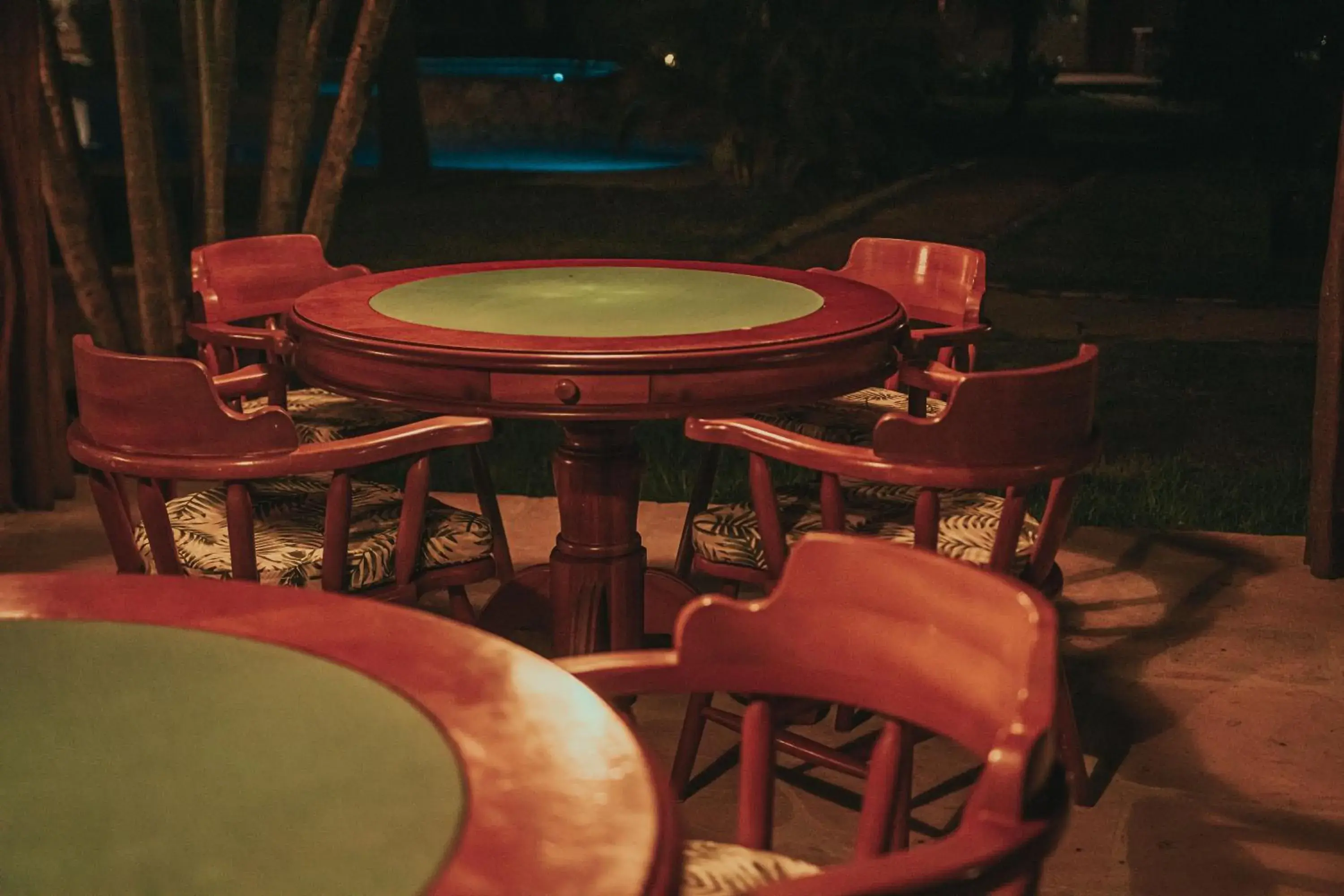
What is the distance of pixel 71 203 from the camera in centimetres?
490

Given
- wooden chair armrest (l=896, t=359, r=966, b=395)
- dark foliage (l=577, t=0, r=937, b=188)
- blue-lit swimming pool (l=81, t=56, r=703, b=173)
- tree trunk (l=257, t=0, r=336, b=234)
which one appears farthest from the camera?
blue-lit swimming pool (l=81, t=56, r=703, b=173)

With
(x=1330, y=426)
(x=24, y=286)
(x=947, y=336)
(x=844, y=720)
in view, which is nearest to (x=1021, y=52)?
(x=1330, y=426)

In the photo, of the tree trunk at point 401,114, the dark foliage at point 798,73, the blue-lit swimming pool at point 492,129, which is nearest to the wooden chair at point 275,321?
the tree trunk at point 401,114

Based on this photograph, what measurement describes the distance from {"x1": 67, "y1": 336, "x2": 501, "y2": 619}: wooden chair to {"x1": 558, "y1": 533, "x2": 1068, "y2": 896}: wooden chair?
0.98 meters

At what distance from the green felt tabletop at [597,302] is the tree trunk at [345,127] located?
6.32 feet

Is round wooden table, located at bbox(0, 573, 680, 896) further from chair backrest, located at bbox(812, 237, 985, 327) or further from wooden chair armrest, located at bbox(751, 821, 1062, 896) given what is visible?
chair backrest, located at bbox(812, 237, 985, 327)

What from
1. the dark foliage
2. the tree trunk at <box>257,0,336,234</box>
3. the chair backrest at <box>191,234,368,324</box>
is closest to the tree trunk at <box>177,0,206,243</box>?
the tree trunk at <box>257,0,336,234</box>

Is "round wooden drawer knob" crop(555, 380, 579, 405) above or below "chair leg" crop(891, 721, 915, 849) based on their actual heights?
above

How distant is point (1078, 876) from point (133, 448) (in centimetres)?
168

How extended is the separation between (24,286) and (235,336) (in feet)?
4.42

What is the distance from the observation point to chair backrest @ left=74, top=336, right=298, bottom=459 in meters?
2.41

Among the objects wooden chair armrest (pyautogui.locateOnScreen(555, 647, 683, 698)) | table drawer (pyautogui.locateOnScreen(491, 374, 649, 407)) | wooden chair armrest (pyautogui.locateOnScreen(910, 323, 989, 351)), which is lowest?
wooden chair armrest (pyautogui.locateOnScreen(910, 323, 989, 351))

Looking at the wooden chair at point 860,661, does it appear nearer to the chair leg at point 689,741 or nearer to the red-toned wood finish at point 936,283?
the chair leg at point 689,741

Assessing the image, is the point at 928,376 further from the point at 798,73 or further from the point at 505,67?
the point at 505,67
